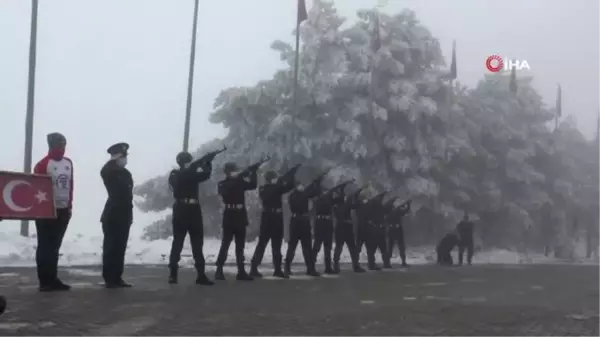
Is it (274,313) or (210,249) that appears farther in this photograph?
(210,249)

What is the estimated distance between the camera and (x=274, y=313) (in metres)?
8.61

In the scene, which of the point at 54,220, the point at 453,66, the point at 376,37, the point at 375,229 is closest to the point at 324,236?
the point at 375,229

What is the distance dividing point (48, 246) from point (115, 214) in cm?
115

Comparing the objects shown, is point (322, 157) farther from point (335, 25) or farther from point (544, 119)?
point (544, 119)

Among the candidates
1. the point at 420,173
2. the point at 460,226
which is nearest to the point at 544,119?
the point at 420,173

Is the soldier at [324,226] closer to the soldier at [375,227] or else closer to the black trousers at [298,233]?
the black trousers at [298,233]

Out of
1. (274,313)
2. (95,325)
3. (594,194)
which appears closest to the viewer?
(95,325)

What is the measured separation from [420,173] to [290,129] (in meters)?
6.34

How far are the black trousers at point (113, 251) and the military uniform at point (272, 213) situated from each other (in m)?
3.66

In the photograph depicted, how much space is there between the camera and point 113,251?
37.2ft

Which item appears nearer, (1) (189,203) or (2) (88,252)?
(1) (189,203)

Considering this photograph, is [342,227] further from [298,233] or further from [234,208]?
[234,208]

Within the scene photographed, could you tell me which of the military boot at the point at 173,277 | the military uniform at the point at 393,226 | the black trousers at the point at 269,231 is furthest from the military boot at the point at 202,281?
the military uniform at the point at 393,226

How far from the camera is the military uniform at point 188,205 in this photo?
1221 centimetres
